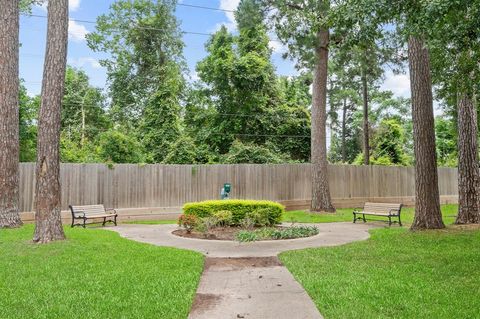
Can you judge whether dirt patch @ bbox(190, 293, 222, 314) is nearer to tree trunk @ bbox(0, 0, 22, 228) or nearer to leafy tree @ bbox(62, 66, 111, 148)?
tree trunk @ bbox(0, 0, 22, 228)

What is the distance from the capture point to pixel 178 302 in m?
4.60

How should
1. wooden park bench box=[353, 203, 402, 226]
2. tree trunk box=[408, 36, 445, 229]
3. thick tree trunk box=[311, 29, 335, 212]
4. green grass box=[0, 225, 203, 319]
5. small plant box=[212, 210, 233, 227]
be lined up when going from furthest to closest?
thick tree trunk box=[311, 29, 335, 212] → wooden park bench box=[353, 203, 402, 226] → small plant box=[212, 210, 233, 227] → tree trunk box=[408, 36, 445, 229] → green grass box=[0, 225, 203, 319]

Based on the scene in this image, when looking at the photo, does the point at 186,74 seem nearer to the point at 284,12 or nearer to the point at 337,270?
the point at 284,12

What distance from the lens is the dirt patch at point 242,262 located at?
22.5ft

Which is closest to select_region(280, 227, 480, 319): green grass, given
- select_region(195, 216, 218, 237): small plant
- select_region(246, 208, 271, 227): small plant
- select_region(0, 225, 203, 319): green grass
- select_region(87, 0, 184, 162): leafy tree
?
select_region(0, 225, 203, 319): green grass

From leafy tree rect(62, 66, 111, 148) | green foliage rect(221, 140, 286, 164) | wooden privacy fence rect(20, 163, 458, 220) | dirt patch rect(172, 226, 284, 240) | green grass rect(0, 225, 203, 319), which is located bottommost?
dirt patch rect(172, 226, 284, 240)

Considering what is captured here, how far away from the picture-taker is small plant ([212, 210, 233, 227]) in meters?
11.6

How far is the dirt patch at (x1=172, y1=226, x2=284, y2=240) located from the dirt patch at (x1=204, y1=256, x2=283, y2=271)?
2610 mm

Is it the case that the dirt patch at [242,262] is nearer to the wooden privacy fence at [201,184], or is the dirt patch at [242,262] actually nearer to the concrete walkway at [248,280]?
the concrete walkway at [248,280]

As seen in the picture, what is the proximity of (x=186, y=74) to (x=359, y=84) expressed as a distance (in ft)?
44.4

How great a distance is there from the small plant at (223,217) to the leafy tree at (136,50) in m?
19.8

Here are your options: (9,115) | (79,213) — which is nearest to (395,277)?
(79,213)

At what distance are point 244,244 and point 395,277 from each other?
404 centimetres

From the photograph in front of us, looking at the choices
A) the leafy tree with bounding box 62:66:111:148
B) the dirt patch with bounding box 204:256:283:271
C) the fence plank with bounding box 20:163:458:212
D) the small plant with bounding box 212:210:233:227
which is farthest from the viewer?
the leafy tree with bounding box 62:66:111:148
